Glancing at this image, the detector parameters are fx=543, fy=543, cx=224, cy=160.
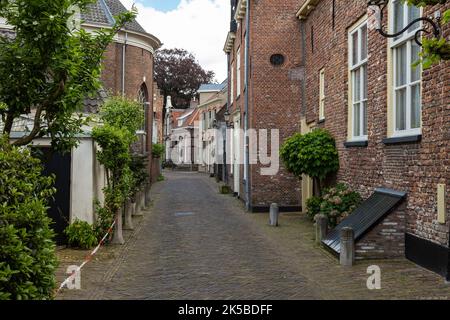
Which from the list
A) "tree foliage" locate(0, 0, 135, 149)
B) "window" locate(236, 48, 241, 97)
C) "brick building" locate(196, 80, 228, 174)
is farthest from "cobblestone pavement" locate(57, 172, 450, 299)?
"brick building" locate(196, 80, 228, 174)

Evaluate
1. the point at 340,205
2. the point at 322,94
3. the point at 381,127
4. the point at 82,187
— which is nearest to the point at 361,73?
the point at 381,127

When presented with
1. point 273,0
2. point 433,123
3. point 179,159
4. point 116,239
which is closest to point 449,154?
point 433,123

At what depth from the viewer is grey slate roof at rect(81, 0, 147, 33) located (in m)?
26.3

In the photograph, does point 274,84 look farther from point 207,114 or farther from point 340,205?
point 207,114

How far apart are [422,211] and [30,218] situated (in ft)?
20.5

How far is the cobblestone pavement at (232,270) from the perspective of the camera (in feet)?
23.1

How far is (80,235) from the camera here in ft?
34.7

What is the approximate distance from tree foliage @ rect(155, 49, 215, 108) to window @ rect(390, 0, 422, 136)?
156 feet

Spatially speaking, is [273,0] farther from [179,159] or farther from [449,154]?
[179,159]

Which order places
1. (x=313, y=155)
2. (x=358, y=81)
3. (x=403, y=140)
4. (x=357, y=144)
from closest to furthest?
(x=403, y=140) → (x=357, y=144) → (x=358, y=81) → (x=313, y=155)

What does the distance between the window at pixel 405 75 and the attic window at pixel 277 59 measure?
326 inches

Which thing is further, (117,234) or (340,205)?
(340,205)

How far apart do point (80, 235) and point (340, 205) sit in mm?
5440
